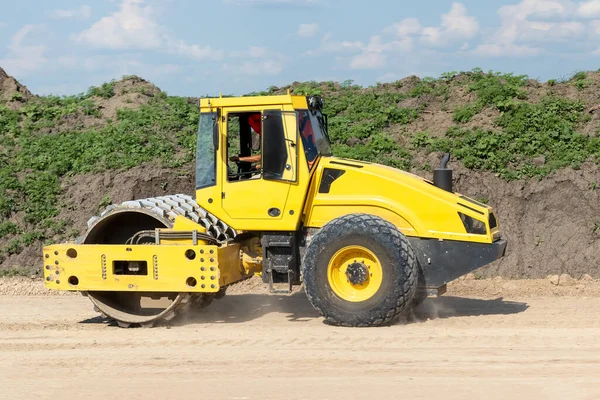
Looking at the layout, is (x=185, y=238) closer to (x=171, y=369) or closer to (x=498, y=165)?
(x=171, y=369)

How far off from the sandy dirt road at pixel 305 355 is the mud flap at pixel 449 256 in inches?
24.0

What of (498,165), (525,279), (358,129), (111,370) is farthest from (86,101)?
(111,370)

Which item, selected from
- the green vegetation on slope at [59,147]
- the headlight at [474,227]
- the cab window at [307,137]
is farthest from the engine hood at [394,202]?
the green vegetation on slope at [59,147]

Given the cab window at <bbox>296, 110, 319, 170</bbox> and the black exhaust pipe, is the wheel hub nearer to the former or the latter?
the cab window at <bbox>296, 110, 319, 170</bbox>

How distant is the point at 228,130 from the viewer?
9961 millimetres

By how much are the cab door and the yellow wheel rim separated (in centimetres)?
88

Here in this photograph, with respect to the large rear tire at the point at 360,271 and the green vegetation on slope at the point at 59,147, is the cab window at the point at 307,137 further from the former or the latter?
the green vegetation on slope at the point at 59,147

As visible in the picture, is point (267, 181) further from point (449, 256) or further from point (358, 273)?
point (449, 256)

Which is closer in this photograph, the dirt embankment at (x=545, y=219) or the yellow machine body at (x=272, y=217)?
the yellow machine body at (x=272, y=217)

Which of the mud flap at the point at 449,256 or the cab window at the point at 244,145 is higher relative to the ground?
the cab window at the point at 244,145

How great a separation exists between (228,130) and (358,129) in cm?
714

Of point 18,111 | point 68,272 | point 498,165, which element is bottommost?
point 68,272

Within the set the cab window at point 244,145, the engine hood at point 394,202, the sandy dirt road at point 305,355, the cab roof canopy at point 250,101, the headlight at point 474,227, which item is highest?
the cab roof canopy at point 250,101

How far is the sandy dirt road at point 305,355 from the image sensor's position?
7270 millimetres
